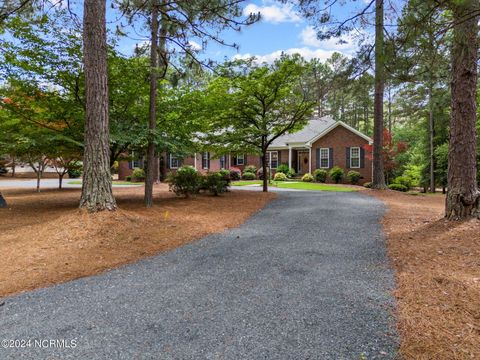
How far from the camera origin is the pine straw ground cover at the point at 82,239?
404 centimetres

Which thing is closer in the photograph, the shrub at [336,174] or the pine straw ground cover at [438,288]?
the pine straw ground cover at [438,288]

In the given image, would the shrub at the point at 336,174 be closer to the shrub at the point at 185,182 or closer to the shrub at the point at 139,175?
the shrub at the point at 185,182

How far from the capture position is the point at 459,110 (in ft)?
20.3

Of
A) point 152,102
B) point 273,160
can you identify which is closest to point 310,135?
point 273,160

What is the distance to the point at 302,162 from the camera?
25.6 m

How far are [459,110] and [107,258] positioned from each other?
7.00 metres

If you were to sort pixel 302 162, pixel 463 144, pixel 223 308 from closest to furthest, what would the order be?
pixel 223 308, pixel 463 144, pixel 302 162

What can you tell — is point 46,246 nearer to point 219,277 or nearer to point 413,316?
point 219,277

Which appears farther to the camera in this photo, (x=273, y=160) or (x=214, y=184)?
(x=273, y=160)

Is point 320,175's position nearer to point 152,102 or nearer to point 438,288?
point 152,102

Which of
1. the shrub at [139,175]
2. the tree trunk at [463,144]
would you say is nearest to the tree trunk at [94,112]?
the tree trunk at [463,144]

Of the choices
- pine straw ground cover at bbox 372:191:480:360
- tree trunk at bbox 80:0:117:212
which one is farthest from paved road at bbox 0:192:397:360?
tree trunk at bbox 80:0:117:212

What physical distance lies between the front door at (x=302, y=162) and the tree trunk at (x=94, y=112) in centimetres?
2063

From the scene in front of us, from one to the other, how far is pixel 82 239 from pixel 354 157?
20.2m
